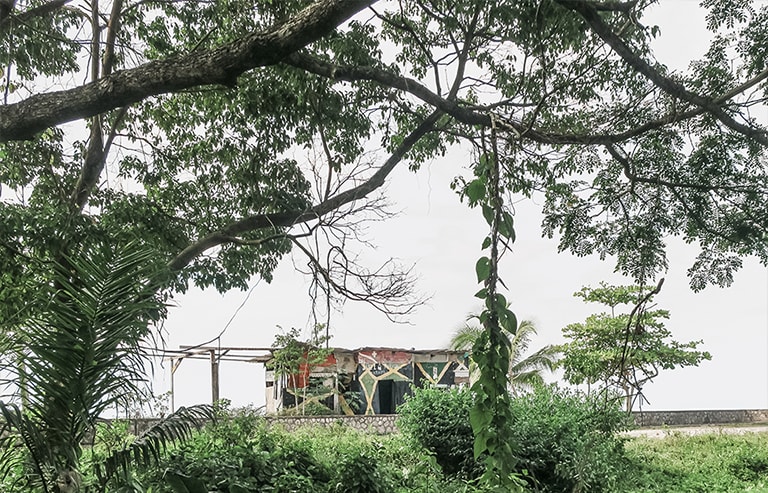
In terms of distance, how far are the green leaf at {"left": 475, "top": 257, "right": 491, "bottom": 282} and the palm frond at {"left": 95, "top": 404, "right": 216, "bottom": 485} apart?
1.60 meters

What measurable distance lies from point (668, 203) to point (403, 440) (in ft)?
11.6

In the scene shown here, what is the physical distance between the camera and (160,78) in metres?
3.07

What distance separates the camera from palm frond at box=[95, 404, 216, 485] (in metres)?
2.11

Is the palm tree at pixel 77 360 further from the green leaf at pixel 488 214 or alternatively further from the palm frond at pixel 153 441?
the green leaf at pixel 488 214

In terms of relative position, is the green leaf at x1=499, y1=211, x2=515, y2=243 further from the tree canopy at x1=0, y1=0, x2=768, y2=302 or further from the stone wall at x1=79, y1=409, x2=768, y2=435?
the stone wall at x1=79, y1=409, x2=768, y2=435

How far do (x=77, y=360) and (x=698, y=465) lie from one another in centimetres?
708

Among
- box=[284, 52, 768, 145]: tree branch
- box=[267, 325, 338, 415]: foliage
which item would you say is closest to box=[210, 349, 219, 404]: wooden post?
box=[267, 325, 338, 415]: foliage

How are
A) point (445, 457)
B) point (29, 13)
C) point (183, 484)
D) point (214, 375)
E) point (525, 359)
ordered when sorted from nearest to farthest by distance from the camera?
point (183, 484), point (29, 13), point (445, 457), point (214, 375), point (525, 359)

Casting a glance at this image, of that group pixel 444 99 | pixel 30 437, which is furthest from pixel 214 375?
pixel 30 437

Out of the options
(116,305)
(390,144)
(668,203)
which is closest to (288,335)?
(390,144)

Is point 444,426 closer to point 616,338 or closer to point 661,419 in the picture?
point 616,338

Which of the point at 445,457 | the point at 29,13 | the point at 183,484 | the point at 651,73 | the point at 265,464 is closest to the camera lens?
the point at 183,484

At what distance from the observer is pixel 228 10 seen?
4672 mm

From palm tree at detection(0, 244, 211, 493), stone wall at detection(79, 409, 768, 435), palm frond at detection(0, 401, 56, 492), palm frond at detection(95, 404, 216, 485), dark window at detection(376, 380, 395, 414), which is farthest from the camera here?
dark window at detection(376, 380, 395, 414)
